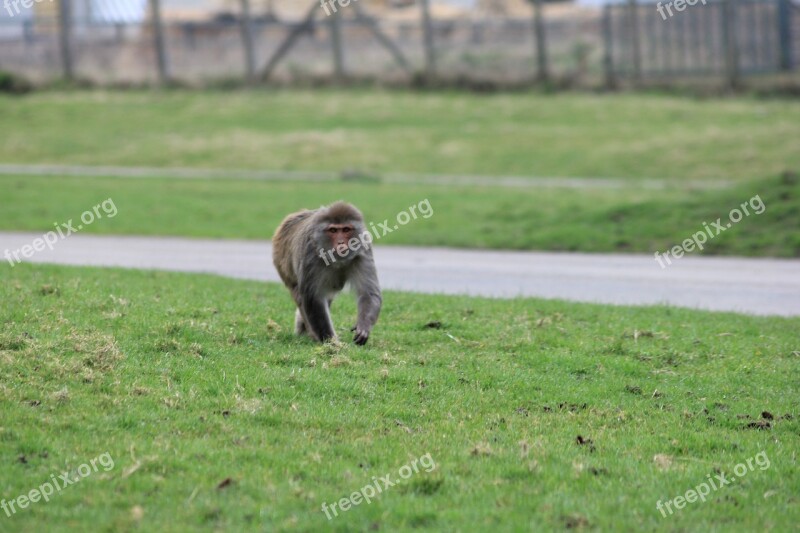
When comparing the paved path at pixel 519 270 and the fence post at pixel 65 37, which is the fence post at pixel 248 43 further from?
the paved path at pixel 519 270

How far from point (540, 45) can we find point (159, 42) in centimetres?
1454

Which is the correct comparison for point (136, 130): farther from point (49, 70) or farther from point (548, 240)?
point (548, 240)

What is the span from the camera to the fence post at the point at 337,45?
40.8m

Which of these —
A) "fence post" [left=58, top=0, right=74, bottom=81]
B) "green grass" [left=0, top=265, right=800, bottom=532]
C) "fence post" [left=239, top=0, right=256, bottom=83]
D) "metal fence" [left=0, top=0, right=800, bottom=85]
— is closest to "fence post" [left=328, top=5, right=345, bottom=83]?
"metal fence" [left=0, top=0, right=800, bottom=85]

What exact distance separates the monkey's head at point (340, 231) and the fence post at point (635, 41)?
30364 millimetres

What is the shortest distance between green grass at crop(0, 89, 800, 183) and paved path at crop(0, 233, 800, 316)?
10.6m

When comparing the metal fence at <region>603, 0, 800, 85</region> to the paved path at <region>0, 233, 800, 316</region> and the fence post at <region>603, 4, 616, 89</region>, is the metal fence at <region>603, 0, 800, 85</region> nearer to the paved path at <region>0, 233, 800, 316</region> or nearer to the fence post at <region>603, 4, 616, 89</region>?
the fence post at <region>603, 4, 616, 89</region>

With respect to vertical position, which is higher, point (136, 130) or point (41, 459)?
point (41, 459)

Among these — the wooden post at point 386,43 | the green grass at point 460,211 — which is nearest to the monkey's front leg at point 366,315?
the green grass at point 460,211

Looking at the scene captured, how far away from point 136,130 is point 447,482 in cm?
3227

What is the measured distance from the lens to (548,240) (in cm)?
2159

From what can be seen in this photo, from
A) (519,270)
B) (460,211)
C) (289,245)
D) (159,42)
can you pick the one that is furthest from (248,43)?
(289,245)

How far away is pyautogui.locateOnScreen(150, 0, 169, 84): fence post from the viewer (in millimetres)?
42156

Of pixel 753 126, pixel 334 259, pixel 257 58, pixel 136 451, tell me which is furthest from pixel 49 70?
pixel 136 451
